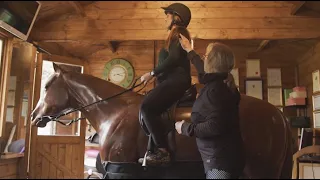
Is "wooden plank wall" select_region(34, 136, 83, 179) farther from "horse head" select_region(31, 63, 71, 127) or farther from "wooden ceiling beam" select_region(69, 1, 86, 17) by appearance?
"horse head" select_region(31, 63, 71, 127)

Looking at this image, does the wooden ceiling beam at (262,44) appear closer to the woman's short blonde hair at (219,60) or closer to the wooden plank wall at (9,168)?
the woman's short blonde hair at (219,60)

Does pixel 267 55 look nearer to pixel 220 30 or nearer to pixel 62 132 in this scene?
pixel 220 30

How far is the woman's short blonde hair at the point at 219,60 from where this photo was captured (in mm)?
1243

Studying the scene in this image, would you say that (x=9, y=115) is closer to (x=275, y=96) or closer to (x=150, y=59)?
(x=150, y=59)

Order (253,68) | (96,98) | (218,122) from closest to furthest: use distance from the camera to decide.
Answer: (218,122)
(96,98)
(253,68)

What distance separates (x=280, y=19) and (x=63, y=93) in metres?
2.42

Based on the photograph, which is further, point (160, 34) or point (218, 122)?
point (160, 34)

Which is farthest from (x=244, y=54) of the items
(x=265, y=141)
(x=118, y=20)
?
(x=265, y=141)

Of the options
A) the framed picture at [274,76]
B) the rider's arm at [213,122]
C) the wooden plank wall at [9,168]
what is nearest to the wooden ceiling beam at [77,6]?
the rider's arm at [213,122]

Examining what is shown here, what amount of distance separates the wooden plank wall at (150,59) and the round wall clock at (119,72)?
69mm

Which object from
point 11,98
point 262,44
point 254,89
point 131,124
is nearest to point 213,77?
point 131,124

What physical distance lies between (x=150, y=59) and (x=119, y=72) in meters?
0.52

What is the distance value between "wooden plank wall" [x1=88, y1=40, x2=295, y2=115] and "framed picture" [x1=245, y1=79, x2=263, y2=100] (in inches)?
3.0

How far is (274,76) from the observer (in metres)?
4.53
